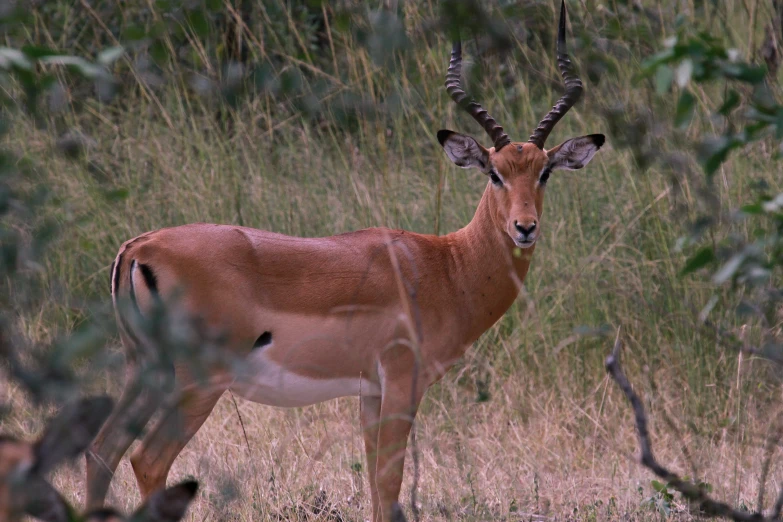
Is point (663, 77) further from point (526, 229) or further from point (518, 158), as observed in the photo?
point (518, 158)

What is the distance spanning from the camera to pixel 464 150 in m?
4.45

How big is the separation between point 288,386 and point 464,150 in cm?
137

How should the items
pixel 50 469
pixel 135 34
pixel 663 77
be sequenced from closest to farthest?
pixel 50 469, pixel 135 34, pixel 663 77

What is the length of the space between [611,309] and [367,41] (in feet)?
12.2

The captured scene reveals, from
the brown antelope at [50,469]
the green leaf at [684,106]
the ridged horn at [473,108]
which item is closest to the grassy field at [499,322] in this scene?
the ridged horn at [473,108]

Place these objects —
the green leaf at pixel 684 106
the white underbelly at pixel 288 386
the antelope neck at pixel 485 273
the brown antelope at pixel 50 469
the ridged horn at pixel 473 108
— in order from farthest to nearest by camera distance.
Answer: the ridged horn at pixel 473 108
the antelope neck at pixel 485 273
the white underbelly at pixel 288 386
the green leaf at pixel 684 106
the brown antelope at pixel 50 469

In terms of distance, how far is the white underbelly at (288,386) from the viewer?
3.79 m

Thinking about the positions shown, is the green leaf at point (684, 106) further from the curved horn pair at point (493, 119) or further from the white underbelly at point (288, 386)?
the curved horn pair at point (493, 119)

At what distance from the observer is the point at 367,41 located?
1886 millimetres

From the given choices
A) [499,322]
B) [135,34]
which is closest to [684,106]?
[135,34]

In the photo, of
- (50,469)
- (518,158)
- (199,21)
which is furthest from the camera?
(518,158)

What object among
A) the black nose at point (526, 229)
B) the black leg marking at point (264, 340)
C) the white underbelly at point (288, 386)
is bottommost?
the white underbelly at point (288, 386)

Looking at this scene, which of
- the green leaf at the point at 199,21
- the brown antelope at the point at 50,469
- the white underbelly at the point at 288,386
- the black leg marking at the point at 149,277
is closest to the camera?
the brown antelope at the point at 50,469

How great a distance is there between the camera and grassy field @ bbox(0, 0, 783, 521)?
410 cm
